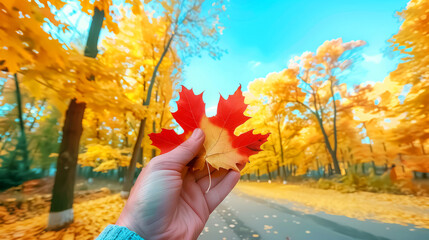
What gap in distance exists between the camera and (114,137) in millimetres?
12219

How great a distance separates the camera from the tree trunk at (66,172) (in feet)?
10.2

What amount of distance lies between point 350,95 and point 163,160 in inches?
530

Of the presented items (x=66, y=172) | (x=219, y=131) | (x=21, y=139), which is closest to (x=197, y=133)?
(x=219, y=131)

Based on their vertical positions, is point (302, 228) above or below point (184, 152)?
below

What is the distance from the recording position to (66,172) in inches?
129

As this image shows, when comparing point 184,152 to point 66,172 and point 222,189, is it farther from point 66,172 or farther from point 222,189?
point 66,172

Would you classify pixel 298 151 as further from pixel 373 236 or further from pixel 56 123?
pixel 56 123

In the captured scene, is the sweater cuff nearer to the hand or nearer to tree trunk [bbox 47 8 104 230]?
the hand

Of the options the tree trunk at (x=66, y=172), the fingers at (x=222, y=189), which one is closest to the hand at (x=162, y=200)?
the fingers at (x=222, y=189)

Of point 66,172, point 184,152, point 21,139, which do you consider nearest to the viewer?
point 184,152

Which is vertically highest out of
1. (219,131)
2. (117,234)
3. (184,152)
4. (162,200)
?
(219,131)

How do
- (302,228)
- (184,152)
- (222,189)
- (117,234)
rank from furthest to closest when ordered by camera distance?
1. (302,228)
2. (222,189)
3. (184,152)
4. (117,234)

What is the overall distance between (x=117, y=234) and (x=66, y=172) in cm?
343

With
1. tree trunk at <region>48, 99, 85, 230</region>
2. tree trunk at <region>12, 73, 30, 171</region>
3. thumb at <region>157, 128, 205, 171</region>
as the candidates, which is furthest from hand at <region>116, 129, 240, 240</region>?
tree trunk at <region>12, 73, 30, 171</region>
